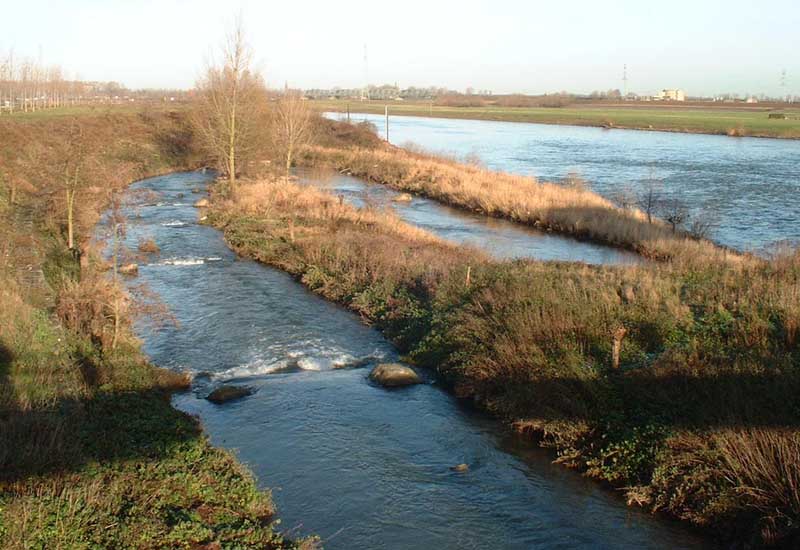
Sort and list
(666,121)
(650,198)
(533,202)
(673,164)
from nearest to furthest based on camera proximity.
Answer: (650,198) < (533,202) < (673,164) < (666,121)

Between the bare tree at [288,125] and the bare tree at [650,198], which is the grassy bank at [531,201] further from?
the bare tree at [288,125]

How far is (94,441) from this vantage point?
10352 mm

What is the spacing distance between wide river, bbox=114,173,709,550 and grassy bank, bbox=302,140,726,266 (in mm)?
12353

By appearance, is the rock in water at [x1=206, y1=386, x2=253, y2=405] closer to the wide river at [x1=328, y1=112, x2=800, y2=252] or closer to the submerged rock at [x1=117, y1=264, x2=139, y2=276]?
the submerged rock at [x1=117, y1=264, x2=139, y2=276]

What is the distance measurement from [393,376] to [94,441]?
6.89 m

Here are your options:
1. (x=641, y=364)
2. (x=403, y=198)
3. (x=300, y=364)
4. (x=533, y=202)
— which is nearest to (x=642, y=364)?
(x=641, y=364)

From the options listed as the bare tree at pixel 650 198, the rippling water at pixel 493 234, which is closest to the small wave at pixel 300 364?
the rippling water at pixel 493 234

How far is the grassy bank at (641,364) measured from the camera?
10.3m

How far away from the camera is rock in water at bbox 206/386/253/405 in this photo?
14.5 metres

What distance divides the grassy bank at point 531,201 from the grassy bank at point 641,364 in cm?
834

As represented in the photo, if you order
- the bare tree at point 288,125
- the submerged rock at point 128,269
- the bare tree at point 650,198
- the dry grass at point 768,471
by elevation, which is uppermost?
the bare tree at point 288,125

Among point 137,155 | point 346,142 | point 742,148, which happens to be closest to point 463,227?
point 137,155

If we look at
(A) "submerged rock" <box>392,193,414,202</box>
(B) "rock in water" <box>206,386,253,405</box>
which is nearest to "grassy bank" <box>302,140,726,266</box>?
(A) "submerged rock" <box>392,193,414,202</box>

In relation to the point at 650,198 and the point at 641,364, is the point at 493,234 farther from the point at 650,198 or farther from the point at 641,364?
the point at 641,364
